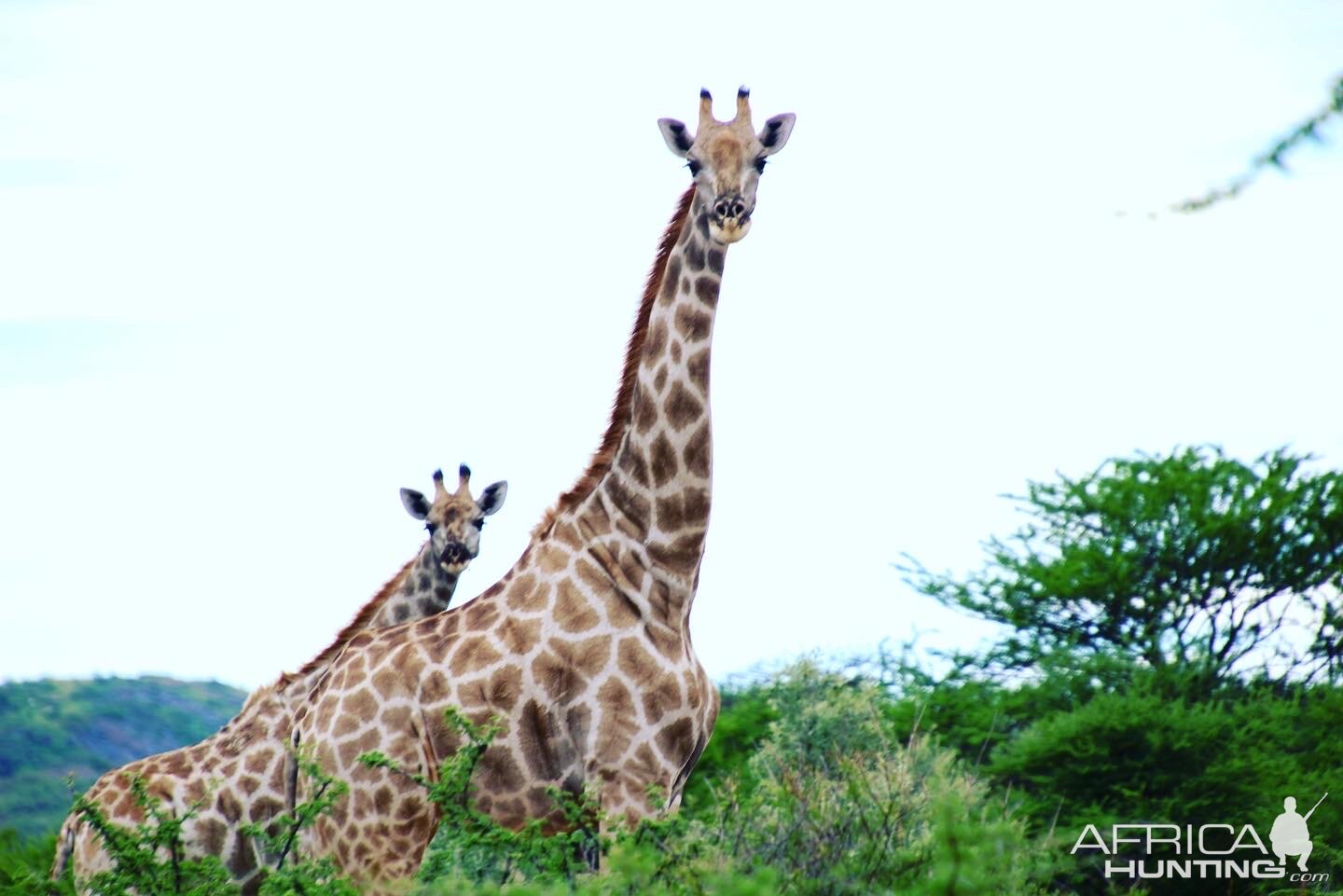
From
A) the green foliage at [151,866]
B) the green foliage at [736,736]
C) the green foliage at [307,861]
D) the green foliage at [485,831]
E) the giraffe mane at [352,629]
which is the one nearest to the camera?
the green foliage at [307,861]

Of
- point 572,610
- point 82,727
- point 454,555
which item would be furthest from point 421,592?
point 82,727

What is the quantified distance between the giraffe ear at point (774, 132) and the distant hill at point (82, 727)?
94.6 ft

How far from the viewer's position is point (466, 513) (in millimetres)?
10094

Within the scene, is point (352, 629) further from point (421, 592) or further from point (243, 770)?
point (243, 770)

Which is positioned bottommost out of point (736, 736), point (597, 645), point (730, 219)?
point (597, 645)

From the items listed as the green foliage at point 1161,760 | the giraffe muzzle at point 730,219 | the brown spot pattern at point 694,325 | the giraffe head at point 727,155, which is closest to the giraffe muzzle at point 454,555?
the brown spot pattern at point 694,325

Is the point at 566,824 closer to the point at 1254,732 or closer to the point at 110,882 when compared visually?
the point at 110,882

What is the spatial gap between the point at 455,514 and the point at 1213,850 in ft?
26.2

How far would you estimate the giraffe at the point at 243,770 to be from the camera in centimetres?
802

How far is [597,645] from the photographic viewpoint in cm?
696

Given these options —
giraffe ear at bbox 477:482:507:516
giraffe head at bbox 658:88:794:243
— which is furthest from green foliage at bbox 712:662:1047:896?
giraffe ear at bbox 477:482:507:516

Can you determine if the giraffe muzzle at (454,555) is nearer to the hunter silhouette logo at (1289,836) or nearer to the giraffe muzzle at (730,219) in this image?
the giraffe muzzle at (730,219)

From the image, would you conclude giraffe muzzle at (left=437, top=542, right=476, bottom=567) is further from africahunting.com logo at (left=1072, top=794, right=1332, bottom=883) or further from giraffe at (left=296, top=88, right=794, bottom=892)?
africahunting.com logo at (left=1072, top=794, right=1332, bottom=883)

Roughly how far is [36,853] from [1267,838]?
10532mm
